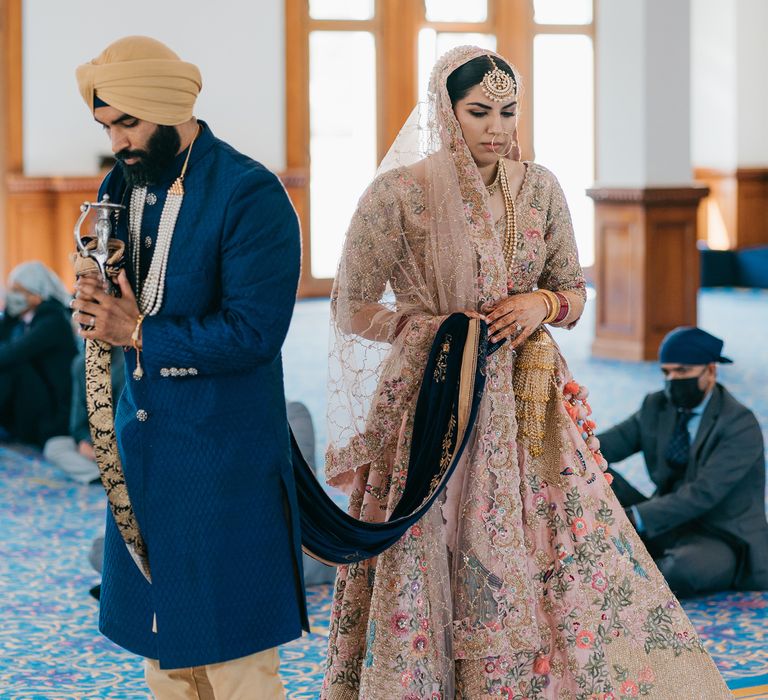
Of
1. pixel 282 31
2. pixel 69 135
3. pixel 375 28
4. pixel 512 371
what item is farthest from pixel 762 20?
pixel 512 371

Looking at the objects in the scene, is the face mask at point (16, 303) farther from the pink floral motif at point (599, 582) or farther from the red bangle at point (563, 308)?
the pink floral motif at point (599, 582)

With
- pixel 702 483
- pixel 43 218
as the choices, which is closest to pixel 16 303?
pixel 702 483

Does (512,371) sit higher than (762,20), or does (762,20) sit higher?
(762,20)

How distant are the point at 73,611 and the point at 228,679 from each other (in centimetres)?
201

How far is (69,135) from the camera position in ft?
37.0

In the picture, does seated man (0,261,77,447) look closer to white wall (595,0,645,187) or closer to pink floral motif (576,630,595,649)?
white wall (595,0,645,187)

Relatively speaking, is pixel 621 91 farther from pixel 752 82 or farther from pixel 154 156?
pixel 154 156

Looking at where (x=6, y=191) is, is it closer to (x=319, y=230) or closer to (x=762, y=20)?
(x=319, y=230)

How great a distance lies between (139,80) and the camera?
2121 millimetres

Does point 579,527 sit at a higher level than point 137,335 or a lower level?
lower

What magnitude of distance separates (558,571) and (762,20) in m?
12.0

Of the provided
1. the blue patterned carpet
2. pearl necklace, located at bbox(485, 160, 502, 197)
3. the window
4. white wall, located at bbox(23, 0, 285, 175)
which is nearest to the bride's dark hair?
pearl necklace, located at bbox(485, 160, 502, 197)

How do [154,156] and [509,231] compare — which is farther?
[509,231]

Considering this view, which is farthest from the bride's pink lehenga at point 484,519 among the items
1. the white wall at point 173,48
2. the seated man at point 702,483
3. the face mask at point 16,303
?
the white wall at point 173,48
